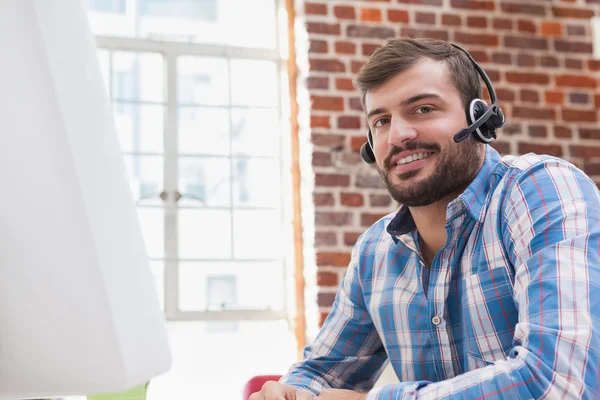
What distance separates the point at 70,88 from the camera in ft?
A: 1.12

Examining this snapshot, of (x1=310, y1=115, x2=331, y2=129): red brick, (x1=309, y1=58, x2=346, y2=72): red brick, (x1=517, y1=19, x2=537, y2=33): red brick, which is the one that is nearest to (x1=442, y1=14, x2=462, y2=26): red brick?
(x1=517, y1=19, x2=537, y2=33): red brick

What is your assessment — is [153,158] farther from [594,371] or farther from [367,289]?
[594,371]

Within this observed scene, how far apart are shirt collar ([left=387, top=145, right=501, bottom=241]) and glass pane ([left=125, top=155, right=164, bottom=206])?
1.67 metres

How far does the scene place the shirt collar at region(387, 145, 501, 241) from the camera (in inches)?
50.3

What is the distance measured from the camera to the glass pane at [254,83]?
311cm

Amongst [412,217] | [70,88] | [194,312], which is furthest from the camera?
[194,312]

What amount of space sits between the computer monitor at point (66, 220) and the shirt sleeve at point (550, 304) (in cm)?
76

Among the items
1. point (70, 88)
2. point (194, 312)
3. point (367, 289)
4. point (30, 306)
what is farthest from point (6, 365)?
point (194, 312)

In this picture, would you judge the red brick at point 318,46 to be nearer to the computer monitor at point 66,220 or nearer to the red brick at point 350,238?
the red brick at point 350,238

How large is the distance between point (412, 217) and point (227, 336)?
5.33 ft

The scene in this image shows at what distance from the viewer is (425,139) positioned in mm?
1381

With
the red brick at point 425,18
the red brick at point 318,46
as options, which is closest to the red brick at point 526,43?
the red brick at point 425,18

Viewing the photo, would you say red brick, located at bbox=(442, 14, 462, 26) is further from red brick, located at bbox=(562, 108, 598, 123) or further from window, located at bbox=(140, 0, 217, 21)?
window, located at bbox=(140, 0, 217, 21)

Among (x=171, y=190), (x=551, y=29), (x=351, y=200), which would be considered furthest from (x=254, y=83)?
(x=551, y=29)
